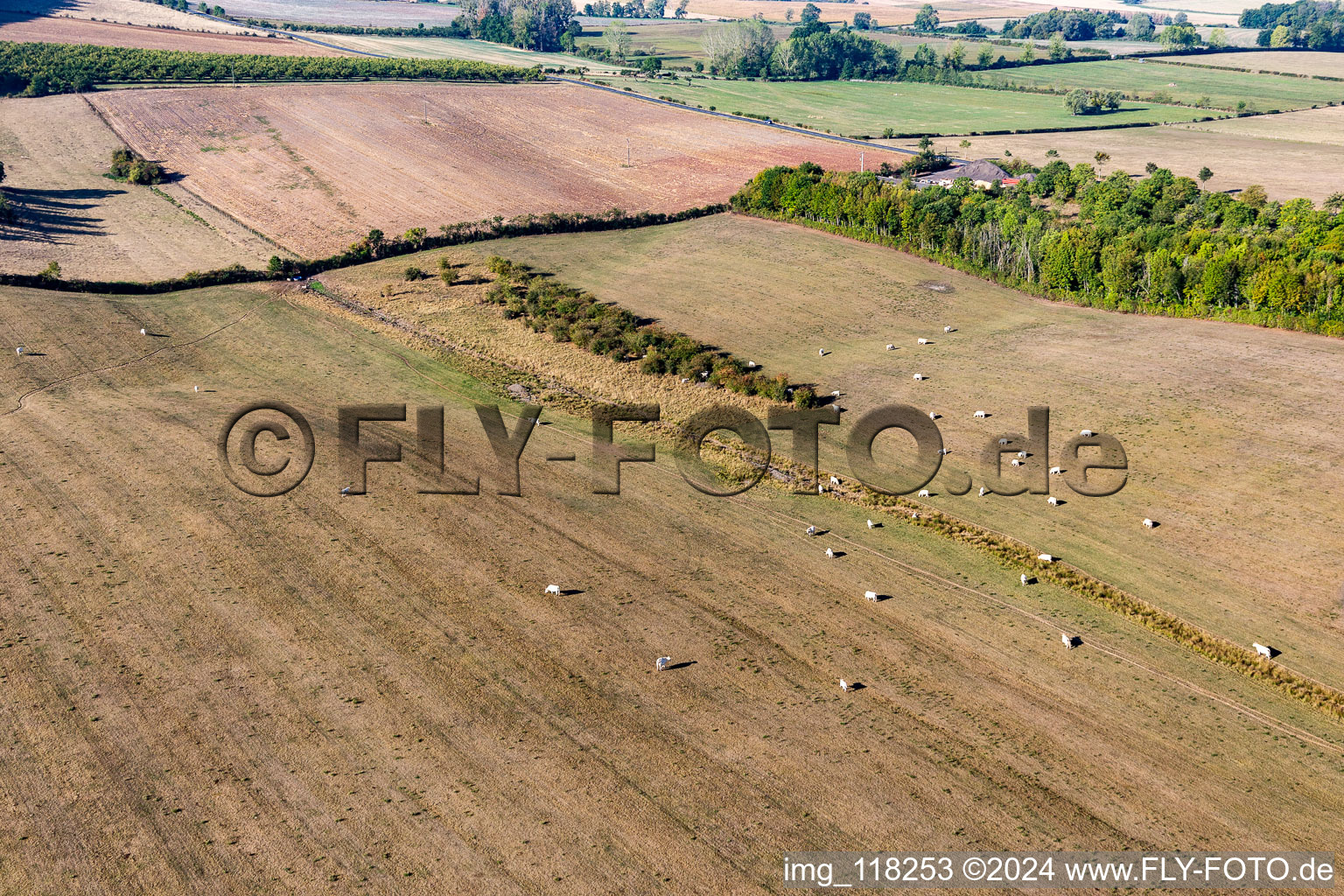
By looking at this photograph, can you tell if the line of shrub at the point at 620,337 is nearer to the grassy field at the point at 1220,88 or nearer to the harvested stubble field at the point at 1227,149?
the harvested stubble field at the point at 1227,149

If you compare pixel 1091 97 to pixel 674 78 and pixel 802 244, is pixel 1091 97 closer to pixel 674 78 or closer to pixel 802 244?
pixel 674 78

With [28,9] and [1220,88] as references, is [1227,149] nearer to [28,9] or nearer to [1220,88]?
[1220,88]

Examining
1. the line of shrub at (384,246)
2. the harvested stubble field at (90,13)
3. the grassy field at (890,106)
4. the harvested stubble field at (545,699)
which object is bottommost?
the harvested stubble field at (545,699)

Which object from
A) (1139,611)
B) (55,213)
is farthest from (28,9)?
(1139,611)

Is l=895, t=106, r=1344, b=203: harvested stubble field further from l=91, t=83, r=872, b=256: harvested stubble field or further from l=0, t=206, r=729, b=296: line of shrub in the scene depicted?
l=0, t=206, r=729, b=296: line of shrub

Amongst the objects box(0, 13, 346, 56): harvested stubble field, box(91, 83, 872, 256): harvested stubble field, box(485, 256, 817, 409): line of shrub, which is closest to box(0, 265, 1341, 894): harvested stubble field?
box(485, 256, 817, 409): line of shrub

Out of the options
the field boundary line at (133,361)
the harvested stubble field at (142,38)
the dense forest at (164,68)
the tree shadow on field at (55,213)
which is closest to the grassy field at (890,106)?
the dense forest at (164,68)
